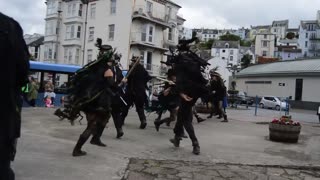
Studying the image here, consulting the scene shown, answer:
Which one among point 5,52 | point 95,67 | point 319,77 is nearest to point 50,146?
point 95,67

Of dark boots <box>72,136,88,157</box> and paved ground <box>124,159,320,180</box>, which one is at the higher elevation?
dark boots <box>72,136,88,157</box>

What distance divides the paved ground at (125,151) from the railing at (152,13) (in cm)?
3926

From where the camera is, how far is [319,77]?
50156mm

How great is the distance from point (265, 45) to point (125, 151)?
13132cm

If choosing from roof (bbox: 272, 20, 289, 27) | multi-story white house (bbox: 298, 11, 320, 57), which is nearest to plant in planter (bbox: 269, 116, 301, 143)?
multi-story white house (bbox: 298, 11, 320, 57)

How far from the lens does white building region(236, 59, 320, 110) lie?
168ft

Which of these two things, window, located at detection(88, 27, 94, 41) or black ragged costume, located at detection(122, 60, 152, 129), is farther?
window, located at detection(88, 27, 94, 41)

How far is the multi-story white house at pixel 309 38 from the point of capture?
444 feet

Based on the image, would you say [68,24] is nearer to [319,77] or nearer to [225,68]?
[319,77]

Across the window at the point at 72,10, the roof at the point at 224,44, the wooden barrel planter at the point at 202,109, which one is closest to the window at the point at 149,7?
the window at the point at 72,10

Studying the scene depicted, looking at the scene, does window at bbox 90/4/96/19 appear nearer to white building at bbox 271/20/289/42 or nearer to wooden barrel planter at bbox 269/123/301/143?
wooden barrel planter at bbox 269/123/301/143

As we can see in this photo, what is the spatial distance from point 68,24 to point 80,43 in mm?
3284

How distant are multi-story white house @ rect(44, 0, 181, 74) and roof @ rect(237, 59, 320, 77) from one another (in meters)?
12.7

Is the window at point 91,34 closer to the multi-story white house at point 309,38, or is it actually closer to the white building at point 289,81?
the white building at point 289,81
